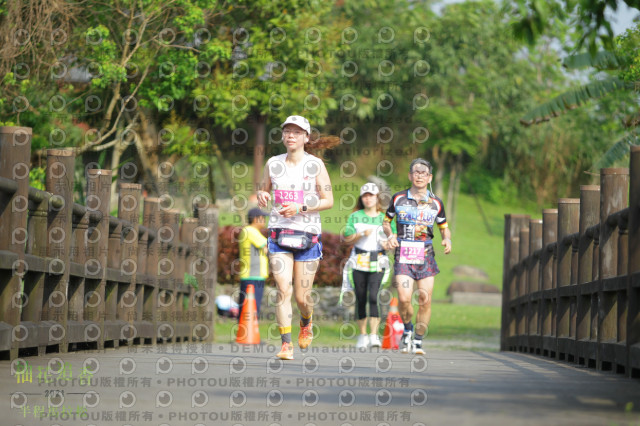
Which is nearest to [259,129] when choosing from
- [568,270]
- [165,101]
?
[165,101]

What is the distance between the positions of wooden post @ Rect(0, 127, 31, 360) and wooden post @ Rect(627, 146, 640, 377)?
149 inches

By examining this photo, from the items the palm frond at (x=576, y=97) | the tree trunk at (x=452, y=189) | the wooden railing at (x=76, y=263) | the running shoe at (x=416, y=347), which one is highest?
the tree trunk at (x=452, y=189)

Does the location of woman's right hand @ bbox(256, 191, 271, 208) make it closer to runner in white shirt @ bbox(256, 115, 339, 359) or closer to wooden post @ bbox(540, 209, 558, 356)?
runner in white shirt @ bbox(256, 115, 339, 359)

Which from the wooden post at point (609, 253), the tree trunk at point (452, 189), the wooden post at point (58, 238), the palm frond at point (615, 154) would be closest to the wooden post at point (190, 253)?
the wooden post at point (58, 238)

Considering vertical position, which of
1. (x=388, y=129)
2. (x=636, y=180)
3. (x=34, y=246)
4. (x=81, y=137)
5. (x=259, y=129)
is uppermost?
(x=388, y=129)

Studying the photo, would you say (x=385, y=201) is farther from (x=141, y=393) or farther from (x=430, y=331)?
(x=141, y=393)

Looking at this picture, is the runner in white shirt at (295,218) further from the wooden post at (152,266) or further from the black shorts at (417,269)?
the wooden post at (152,266)

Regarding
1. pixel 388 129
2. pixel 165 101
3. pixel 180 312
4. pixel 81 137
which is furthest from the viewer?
pixel 388 129

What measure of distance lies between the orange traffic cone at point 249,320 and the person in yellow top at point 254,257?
0.12 m

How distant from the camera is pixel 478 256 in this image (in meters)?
41.6

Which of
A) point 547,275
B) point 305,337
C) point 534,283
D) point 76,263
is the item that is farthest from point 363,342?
point 76,263

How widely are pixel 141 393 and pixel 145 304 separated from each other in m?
6.48

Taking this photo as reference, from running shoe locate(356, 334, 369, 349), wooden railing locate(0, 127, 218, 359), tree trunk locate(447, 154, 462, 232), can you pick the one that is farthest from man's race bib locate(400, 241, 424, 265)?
tree trunk locate(447, 154, 462, 232)

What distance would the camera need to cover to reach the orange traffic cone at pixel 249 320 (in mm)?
14433
